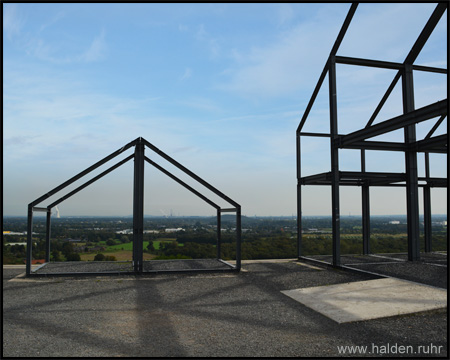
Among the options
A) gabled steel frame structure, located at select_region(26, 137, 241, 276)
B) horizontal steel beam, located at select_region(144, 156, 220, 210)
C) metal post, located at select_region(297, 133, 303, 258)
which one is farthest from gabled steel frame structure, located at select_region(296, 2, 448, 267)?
horizontal steel beam, located at select_region(144, 156, 220, 210)

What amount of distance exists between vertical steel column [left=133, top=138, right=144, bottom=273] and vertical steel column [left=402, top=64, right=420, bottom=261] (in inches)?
346

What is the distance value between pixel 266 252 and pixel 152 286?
7.27 meters

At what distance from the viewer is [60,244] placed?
14.6 m

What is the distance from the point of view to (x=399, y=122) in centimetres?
981

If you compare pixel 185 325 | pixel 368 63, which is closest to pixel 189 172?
pixel 185 325

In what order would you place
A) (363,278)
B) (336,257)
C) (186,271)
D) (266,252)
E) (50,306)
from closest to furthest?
(50,306) < (363,278) < (186,271) < (336,257) < (266,252)

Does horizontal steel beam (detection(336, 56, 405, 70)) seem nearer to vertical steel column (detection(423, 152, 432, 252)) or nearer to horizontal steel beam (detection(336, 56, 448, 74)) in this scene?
horizontal steel beam (detection(336, 56, 448, 74))

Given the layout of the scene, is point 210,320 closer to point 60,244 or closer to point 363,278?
point 363,278

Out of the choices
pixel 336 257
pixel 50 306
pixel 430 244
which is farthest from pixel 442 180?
pixel 50 306

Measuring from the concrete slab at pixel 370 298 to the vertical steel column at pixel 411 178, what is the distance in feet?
12.4

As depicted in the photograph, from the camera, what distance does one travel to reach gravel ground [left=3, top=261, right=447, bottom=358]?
4816 mm

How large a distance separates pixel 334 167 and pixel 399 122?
2.81 m

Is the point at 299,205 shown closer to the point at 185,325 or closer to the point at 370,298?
the point at 370,298

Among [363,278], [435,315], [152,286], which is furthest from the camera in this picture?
[363,278]
